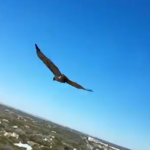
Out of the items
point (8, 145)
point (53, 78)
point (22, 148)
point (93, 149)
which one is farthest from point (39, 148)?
point (53, 78)

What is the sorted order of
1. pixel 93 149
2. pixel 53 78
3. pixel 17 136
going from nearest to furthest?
pixel 53 78 → pixel 17 136 → pixel 93 149

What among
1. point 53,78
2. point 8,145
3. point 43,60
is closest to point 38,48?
point 43,60

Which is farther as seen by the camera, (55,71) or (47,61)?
(55,71)

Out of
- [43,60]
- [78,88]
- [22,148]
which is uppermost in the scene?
[43,60]

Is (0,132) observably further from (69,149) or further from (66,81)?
(66,81)

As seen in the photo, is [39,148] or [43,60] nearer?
[43,60]

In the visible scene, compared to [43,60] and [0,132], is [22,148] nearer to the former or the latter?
[0,132]

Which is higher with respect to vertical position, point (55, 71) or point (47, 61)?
point (47, 61)

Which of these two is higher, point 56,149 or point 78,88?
point 78,88

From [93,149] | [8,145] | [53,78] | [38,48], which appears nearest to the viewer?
[38,48]
